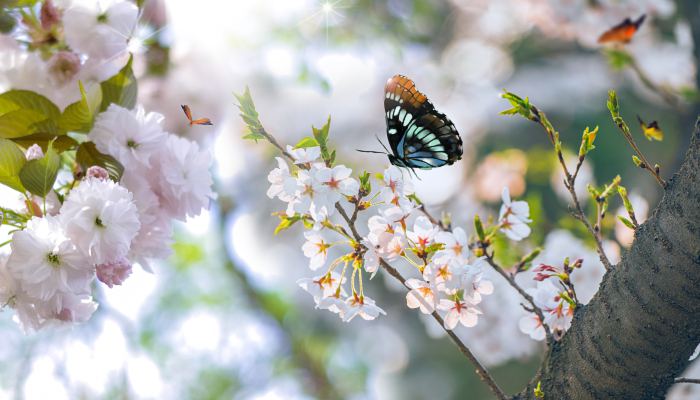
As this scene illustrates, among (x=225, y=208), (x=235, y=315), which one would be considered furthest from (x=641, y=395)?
Result: (x=235, y=315)

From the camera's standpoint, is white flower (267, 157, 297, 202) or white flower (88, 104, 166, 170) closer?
white flower (267, 157, 297, 202)

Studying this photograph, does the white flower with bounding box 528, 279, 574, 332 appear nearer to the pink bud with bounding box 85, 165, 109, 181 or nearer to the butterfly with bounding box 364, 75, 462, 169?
the butterfly with bounding box 364, 75, 462, 169

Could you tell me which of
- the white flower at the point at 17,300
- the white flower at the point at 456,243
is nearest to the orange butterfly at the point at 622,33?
the white flower at the point at 456,243

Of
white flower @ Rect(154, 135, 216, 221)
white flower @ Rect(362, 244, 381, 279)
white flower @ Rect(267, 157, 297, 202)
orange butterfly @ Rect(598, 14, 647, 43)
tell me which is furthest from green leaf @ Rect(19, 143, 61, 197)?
orange butterfly @ Rect(598, 14, 647, 43)

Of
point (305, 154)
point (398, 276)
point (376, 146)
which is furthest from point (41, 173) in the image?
point (376, 146)

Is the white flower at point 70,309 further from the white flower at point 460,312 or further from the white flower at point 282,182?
the white flower at point 460,312

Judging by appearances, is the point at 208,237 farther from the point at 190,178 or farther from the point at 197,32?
the point at 190,178

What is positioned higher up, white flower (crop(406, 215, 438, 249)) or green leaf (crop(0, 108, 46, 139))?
green leaf (crop(0, 108, 46, 139))
